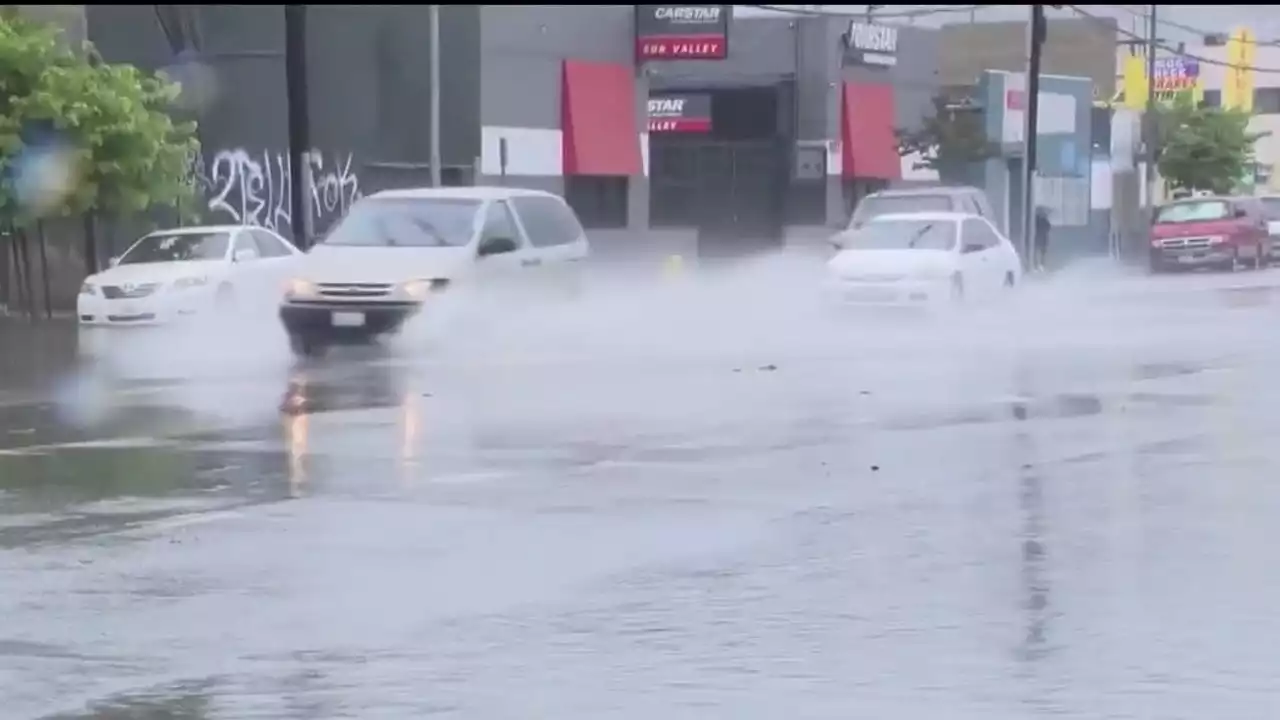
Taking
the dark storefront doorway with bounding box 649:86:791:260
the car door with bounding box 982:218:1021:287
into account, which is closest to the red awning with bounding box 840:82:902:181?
the dark storefront doorway with bounding box 649:86:791:260

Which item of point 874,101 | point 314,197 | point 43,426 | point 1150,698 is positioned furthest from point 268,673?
point 874,101

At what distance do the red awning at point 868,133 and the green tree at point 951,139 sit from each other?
2.16ft

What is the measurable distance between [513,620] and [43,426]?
9.15 m

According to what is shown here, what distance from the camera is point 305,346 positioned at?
25391mm

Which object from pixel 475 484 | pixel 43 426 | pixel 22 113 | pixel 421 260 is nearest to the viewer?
pixel 475 484

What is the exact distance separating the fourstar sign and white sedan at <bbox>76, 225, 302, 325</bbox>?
2834 centimetres

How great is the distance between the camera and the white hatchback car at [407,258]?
24.8 metres

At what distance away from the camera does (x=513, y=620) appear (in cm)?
961

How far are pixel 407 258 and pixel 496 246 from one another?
1051mm

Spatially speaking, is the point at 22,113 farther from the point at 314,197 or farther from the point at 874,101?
the point at 874,101

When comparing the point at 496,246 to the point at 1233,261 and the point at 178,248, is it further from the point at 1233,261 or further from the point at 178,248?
the point at 1233,261

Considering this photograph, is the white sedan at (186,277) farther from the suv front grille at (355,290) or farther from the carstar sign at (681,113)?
the carstar sign at (681,113)

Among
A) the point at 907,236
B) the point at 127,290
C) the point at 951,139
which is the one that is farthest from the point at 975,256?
the point at 951,139

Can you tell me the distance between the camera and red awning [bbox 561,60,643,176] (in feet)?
154
